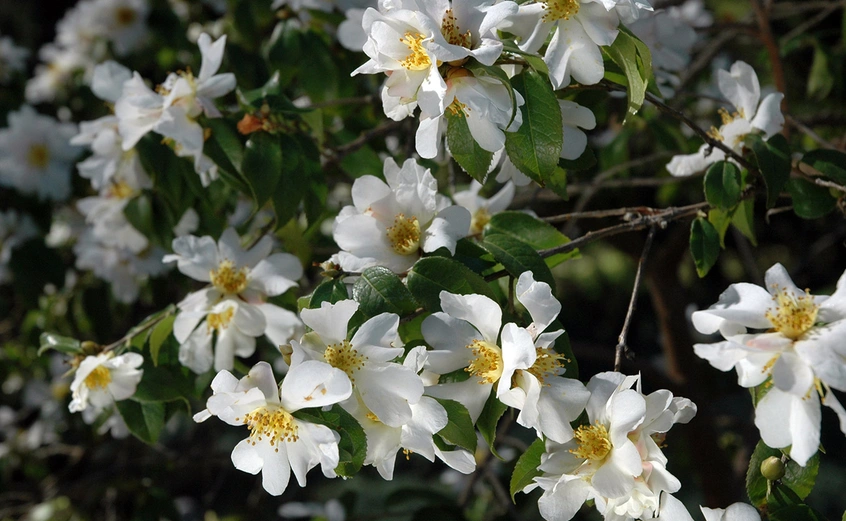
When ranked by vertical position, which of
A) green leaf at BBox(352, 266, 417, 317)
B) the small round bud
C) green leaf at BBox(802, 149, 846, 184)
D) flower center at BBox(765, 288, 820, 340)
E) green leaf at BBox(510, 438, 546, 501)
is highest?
flower center at BBox(765, 288, 820, 340)

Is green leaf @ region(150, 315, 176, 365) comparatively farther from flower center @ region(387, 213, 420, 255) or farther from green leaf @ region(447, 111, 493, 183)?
→ green leaf @ region(447, 111, 493, 183)

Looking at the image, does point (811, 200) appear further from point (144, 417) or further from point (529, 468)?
point (144, 417)

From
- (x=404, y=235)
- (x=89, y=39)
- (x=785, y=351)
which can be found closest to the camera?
(x=785, y=351)

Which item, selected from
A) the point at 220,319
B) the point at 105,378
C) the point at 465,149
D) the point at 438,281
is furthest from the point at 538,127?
the point at 105,378

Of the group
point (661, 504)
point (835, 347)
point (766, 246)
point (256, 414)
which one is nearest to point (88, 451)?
point (256, 414)

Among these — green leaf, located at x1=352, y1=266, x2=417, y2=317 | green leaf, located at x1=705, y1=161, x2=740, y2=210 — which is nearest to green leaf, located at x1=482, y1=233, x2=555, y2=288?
green leaf, located at x1=352, y1=266, x2=417, y2=317
